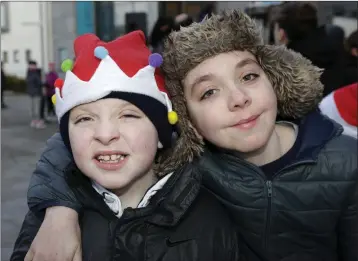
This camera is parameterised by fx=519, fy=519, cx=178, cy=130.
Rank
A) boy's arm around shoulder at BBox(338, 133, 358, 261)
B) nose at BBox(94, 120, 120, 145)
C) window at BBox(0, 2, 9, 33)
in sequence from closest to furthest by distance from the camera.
Answer: nose at BBox(94, 120, 120, 145) → boy's arm around shoulder at BBox(338, 133, 358, 261) → window at BBox(0, 2, 9, 33)

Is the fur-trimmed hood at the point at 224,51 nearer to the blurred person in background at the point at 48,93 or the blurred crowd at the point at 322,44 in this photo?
the blurred crowd at the point at 322,44

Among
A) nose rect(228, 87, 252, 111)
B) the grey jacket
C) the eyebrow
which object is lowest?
the grey jacket

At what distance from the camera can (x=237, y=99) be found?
1.62m

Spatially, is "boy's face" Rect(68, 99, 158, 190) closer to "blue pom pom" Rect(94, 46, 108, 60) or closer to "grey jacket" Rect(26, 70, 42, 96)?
"blue pom pom" Rect(94, 46, 108, 60)

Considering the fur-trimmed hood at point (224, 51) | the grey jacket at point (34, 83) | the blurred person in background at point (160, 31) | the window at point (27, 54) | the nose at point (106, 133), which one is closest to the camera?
the nose at point (106, 133)

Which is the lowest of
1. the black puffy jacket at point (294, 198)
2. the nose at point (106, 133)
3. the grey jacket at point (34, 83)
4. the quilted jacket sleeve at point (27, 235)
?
the grey jacket at point (34, 83)

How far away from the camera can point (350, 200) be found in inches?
70.7

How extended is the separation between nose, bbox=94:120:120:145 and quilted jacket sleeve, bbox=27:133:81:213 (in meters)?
0.29

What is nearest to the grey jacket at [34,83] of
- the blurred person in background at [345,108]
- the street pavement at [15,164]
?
the street pavement at [15,164]

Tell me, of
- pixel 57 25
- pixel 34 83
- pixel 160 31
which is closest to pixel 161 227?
pixel 160 31

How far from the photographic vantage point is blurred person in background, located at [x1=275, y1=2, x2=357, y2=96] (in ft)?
12.4

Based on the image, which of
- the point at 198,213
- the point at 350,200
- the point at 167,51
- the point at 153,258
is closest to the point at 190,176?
the point at 198,213

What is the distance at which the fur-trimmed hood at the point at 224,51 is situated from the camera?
5.47 ft

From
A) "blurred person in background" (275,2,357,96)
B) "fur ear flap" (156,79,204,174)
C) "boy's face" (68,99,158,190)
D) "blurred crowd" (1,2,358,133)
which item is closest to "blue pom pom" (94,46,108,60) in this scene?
"boy's face" (68,99,158,190)
